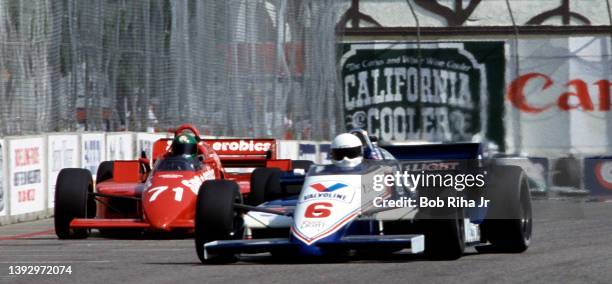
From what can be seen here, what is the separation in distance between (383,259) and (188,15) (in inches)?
648

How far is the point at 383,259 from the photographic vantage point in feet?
39.9

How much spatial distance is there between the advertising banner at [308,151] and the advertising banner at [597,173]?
7.10m

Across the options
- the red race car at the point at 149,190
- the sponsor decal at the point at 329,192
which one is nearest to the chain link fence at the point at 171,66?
the red race car at the point at 149,190

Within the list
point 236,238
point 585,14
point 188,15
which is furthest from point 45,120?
point 585,14

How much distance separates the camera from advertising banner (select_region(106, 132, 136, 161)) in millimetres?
23594

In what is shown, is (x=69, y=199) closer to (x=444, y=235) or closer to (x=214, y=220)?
(x=214, y=220)

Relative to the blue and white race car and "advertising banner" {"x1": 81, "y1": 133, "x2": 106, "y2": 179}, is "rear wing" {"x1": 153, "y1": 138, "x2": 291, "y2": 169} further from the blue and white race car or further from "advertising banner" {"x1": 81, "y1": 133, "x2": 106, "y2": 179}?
the blue and white race car

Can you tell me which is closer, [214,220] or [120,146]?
[214,220]

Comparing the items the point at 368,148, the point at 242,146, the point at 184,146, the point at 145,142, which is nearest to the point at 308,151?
the point at 145,142

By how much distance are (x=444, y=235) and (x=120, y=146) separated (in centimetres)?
1294

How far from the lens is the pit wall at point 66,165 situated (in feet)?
65.2

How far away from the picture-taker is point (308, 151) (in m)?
33.4

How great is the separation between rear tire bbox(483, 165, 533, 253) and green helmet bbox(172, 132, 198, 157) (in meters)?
4.77

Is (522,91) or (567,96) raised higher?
(522,91)
